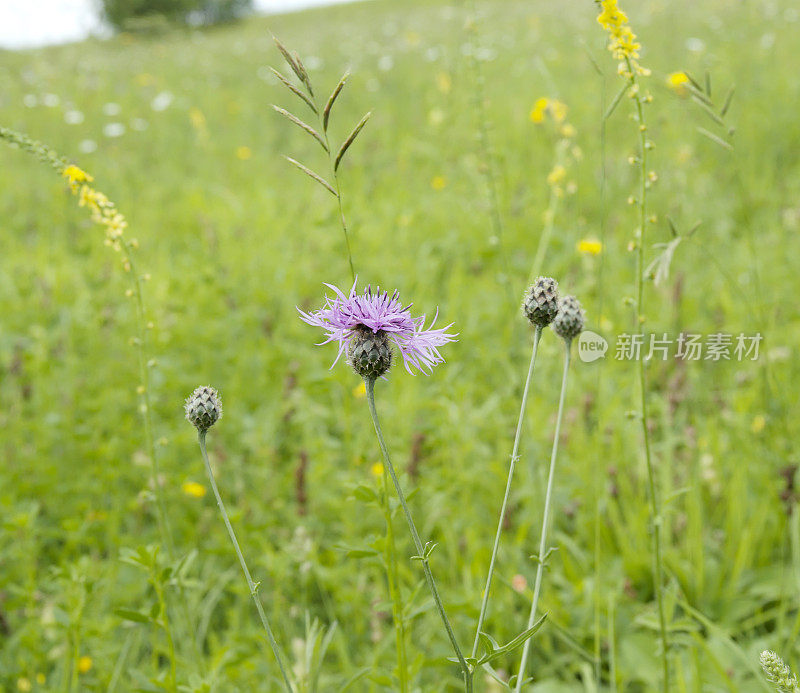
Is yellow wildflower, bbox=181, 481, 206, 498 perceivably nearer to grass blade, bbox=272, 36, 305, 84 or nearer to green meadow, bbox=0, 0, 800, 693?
green meadow, bbox=0, 0, 800, 693

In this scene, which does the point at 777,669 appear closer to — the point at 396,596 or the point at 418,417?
the point at 396,596

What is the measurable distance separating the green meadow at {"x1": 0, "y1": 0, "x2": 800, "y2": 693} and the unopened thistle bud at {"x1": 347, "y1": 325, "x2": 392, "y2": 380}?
0.42m

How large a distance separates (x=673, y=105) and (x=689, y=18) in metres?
4.01

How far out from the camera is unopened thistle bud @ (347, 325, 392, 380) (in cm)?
106

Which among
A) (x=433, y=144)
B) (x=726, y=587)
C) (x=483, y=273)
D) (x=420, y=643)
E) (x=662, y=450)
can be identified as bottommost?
(x=420, y=643)

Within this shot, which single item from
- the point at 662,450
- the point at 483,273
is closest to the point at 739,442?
the point at 662,450

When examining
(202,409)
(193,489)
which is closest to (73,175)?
(202,409)

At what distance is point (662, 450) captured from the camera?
103 inches

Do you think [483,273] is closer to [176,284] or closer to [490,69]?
[176,284]

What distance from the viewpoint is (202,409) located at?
3.80ft

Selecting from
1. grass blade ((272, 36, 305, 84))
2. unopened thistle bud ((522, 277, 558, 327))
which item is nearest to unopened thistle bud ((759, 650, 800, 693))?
unopened thistle bud ((522, 277, 558, 327))

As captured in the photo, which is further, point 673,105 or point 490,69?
point 490,69

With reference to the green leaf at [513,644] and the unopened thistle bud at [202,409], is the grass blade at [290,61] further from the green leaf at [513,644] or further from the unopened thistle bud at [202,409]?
the green leaf at [513,644]

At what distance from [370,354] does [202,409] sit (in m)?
0.31
